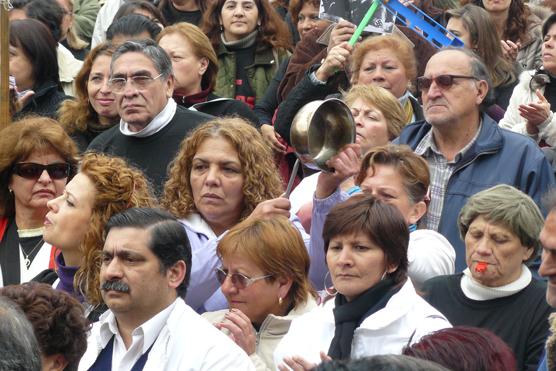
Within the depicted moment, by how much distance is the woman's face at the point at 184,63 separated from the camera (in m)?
8.64

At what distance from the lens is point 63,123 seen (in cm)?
862

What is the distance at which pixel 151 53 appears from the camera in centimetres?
770

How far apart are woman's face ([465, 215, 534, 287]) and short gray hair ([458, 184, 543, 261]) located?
0.03 metres

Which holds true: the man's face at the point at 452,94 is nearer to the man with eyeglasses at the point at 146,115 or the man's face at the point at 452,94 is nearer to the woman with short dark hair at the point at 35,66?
the man with eyeglasses at the point at 146,115

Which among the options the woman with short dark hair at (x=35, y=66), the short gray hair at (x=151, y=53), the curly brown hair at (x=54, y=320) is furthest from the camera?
the woman with short dark hair at (x=35, y=66)

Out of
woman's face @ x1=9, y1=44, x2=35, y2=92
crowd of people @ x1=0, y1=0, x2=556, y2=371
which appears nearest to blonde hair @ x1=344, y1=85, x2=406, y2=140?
crowd of people @ x1=0, y1=0, x2=556, y2=371

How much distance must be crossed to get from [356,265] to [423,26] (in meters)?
3.43

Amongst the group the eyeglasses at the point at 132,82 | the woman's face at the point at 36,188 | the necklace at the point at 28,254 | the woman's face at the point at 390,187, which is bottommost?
the necklace at the point at 28,254

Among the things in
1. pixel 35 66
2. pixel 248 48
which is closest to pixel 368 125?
pixel 248 48

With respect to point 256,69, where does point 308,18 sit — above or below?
above

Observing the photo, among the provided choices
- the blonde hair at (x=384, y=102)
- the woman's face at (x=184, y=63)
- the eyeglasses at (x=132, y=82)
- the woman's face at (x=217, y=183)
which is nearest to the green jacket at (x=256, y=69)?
the woman's face at (x=184, y=63)

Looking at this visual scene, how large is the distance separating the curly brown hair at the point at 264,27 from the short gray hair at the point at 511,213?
408 cm

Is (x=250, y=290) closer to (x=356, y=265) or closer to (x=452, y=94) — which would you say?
(x=356, y=265)

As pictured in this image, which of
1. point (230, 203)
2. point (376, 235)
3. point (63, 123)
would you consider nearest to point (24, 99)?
point (63, 123)
